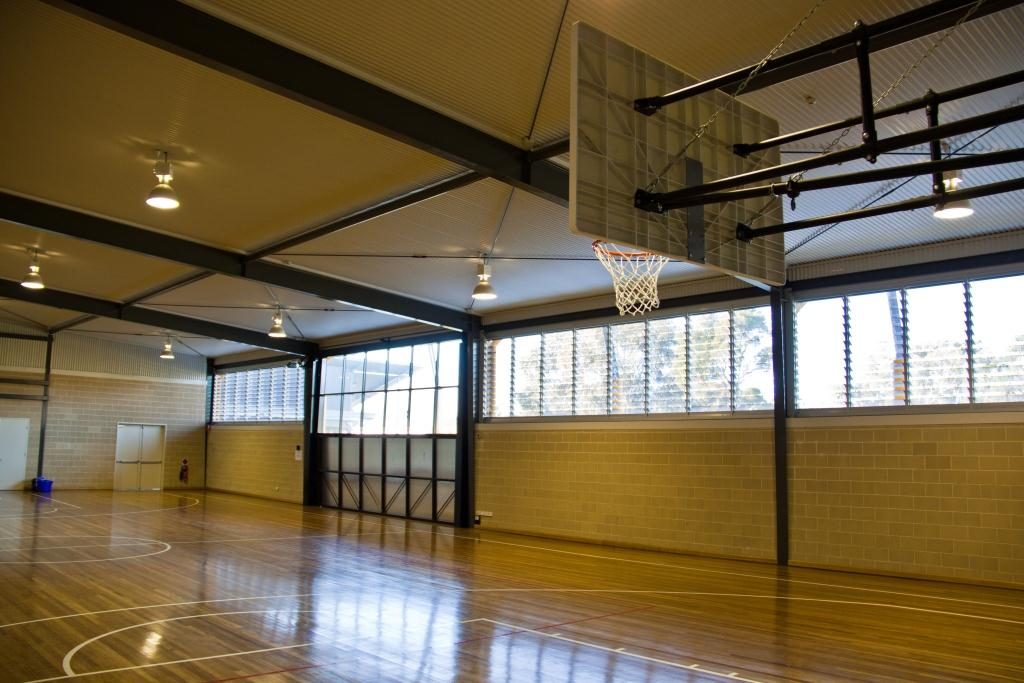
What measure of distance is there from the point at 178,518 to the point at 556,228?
12525 mm

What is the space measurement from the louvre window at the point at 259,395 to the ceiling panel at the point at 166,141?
42.7 feet

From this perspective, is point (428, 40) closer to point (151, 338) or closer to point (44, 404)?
point (151, 338)

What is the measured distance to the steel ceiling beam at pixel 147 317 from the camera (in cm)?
1875

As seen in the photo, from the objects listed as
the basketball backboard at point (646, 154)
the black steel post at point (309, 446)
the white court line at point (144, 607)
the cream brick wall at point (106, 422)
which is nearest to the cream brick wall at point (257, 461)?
the black steel post at point (309, 446)

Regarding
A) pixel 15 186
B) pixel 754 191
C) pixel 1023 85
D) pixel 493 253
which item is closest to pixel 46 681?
pixel 754 191

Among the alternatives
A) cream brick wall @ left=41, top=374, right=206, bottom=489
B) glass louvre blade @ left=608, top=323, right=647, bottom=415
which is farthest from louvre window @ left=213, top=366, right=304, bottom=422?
glass louvre blade @ left=608, top=323, right=647, bottom=415

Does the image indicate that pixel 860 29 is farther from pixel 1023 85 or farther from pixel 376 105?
pixel 376 105

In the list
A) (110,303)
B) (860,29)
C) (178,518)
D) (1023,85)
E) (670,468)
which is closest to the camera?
(860,29)

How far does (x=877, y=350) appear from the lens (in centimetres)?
1240

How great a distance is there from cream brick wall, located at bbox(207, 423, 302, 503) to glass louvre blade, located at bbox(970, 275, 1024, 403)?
1876cm

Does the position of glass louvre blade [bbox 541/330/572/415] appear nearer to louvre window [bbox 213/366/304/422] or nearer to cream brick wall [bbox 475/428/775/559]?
cream brick wall [bbox 475/428/775/559]

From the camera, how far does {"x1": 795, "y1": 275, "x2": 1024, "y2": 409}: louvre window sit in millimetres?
11297

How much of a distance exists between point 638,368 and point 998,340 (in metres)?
6.22

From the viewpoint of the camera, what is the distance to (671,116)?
6773mm
